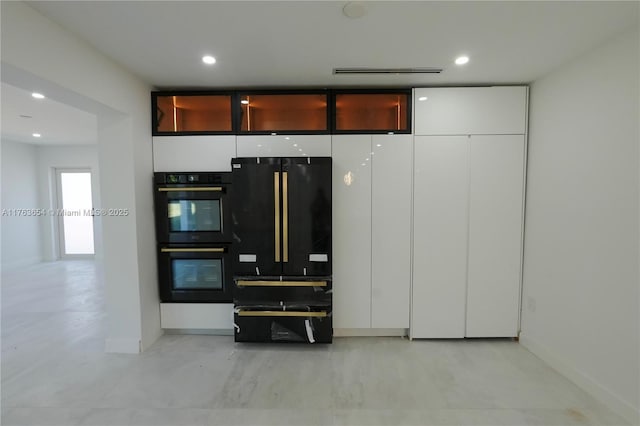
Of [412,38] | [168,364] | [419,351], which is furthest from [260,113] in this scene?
[419,351]

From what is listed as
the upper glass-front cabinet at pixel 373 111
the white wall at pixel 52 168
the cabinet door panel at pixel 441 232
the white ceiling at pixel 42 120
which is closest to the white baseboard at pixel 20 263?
the white wall at pixel 52 168

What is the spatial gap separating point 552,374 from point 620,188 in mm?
1647

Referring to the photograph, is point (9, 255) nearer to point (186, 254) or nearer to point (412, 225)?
point (186, 254)

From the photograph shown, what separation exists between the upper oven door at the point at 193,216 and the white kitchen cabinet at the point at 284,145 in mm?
469

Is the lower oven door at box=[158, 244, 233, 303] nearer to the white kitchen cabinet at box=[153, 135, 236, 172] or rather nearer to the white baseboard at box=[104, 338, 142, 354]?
the white baseboard at box=[104, 338, 142, 354]

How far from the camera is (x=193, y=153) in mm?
2896

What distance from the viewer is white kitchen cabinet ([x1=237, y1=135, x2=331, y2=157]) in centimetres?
284

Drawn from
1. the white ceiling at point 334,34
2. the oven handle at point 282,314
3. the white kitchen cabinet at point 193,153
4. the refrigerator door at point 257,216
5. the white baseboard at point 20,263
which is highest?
the white ceiling at point 334,34

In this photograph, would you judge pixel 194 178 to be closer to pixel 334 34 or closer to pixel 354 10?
pixel 334 34

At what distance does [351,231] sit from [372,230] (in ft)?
0.72

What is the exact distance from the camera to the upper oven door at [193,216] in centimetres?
287

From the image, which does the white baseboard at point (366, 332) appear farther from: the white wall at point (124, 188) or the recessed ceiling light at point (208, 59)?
the recessed ceiling light at point (208, 59)

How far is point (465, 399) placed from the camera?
2.08m

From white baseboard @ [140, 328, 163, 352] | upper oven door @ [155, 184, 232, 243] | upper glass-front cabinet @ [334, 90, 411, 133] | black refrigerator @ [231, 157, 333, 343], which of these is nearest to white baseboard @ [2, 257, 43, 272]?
white baseboard @ [140, 328, 163, 352]
